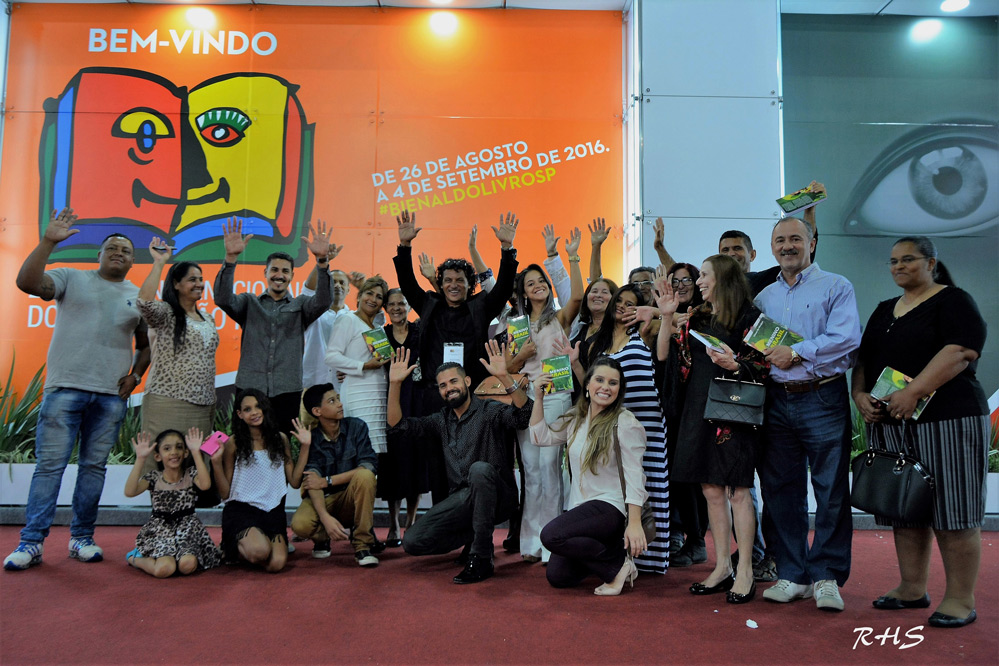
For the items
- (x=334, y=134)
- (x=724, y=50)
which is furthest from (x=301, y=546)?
(x=724, y=50)

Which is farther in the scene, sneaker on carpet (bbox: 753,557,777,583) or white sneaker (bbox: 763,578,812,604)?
sneaker on carpet (bbox: 753,557,777,583)

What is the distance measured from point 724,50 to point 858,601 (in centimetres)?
459

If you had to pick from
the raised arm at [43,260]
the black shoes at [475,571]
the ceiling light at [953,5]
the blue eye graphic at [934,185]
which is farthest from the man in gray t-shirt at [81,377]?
the ceiling light at [953,5]

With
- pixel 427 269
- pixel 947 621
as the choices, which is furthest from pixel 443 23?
pixel 947 621

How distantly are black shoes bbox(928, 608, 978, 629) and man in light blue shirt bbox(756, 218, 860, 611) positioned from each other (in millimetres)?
314

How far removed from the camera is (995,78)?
702 centimetres

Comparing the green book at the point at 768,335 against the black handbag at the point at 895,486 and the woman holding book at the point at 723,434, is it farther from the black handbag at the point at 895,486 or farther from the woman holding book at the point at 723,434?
the black handbag at the point at 895,486

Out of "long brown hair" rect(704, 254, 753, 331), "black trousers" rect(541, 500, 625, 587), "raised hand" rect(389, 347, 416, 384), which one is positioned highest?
"long brown hair" rect(704, 254, 753, 331)

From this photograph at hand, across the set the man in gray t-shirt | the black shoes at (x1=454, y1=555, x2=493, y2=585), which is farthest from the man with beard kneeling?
the man in gray t-shirt

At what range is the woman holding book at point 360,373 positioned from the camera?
420 centimetres

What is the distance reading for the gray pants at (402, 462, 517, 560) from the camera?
11.5 feet

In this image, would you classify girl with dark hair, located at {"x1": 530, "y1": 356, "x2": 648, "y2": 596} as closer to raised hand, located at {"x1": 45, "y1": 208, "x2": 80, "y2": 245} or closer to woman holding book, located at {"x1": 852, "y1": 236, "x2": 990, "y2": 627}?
woman holding book, located at {"x1": 852, "y1": 236, "x2": 990, "y2": 627}

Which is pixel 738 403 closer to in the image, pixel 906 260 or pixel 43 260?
pixel 906 260

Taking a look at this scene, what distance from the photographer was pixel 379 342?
4082 mm
